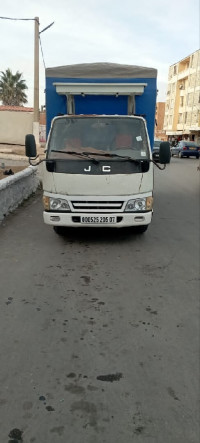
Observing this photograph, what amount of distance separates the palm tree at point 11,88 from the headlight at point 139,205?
53958 mm

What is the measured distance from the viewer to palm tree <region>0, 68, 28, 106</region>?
175 feet

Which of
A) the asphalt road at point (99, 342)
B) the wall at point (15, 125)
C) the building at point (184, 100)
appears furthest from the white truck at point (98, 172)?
the building at point (184, 100)

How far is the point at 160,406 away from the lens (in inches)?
90.7

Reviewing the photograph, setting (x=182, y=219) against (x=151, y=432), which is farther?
(x=182, y=219)

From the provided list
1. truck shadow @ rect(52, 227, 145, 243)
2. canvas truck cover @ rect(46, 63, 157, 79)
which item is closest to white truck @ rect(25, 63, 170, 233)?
truck shadow @ rect(52, 227, 145, 243)

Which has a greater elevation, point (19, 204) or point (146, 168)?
point (146, 168)

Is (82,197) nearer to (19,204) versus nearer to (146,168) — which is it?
(146,168)

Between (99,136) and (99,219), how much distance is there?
1.37m

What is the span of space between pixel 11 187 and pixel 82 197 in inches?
118

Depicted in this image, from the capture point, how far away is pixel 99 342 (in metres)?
3.00

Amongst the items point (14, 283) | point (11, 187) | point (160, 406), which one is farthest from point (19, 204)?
point (160, 406)

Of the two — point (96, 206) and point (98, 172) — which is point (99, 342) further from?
point (98, 172)

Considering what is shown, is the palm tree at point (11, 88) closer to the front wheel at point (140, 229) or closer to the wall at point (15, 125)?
the wall at point (15, 125)

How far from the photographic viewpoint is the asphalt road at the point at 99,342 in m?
2.17
